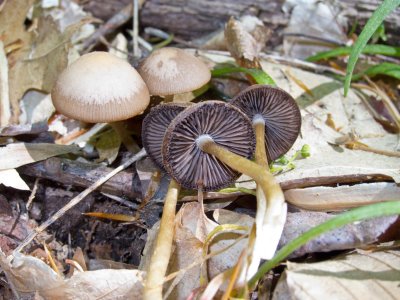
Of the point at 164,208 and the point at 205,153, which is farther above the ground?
the point at 205,153

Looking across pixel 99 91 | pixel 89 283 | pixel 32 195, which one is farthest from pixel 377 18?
pixel 32 195

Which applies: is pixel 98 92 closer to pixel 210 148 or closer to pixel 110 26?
pixel 210 148

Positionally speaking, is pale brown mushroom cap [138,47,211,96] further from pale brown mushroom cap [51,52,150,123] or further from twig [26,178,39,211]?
twig [26,178,39,211]

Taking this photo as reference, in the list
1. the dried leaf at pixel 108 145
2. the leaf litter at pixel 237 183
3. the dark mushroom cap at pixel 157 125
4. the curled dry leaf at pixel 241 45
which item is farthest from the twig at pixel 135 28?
the dark mushroom cap at pixel 157 125

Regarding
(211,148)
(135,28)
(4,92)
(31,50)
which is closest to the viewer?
(211,148)

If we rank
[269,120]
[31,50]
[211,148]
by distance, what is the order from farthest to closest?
[31,50] < [269,120] < [211,148]

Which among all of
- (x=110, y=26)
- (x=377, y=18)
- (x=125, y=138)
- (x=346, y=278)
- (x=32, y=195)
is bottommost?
(x=32, y=195)
